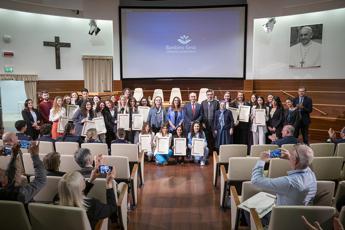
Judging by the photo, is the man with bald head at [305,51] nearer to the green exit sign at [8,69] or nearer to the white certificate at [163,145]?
the white certificate at [163,145]

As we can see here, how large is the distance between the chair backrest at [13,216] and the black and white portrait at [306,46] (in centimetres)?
971

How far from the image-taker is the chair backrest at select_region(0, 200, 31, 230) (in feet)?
8.30

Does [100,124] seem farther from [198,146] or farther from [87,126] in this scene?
[198,146]

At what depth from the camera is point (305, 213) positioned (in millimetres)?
2355

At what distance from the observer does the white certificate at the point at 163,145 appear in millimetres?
6555

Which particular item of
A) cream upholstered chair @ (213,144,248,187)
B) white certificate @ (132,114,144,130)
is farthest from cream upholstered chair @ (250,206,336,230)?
white certificate @ (132,114,144,130)

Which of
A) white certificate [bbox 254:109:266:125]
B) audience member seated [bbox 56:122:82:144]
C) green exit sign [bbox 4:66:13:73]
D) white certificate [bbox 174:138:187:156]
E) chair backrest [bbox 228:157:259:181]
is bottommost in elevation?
white certificate [bbox 174:138:187:156]

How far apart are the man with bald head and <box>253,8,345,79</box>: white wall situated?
146 mm

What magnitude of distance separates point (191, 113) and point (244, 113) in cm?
123

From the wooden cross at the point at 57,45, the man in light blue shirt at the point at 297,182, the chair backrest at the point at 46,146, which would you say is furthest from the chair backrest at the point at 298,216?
the wooden cross at the point at 57,45

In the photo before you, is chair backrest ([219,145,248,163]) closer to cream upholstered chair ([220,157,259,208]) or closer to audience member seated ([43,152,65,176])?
cream upholstered chair ([220,157,259,208])

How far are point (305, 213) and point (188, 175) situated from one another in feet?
12.6

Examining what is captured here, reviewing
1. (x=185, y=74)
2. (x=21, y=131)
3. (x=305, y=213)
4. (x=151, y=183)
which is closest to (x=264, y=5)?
(x=185, y=74)

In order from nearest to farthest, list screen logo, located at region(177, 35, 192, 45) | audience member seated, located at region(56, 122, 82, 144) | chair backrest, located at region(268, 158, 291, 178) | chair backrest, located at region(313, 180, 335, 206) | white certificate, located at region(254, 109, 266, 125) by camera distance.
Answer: chair backrest, located at region(313, 180, 335, 206) → chair backrest, located at region(268, 158, 291, 178) → audience member seated, located at region(56, 122, 82, 144) → white certificate, located at region(254, 109, 266, 125) → screen logo, located at region(177, 35, 192, 45)
